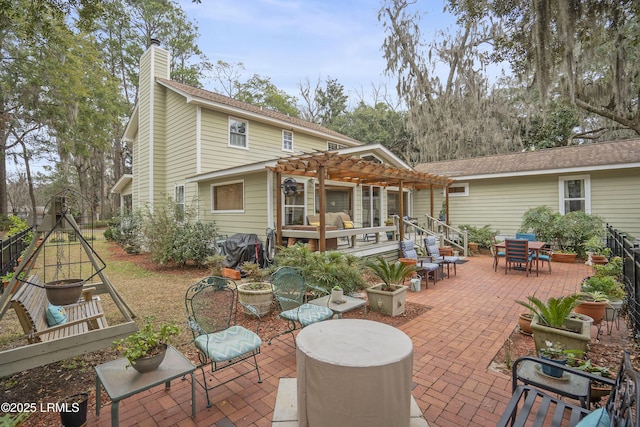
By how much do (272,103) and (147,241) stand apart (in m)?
20.3

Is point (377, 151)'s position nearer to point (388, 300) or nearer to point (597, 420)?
point (388, 300)

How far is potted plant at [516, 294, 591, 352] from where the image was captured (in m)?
3.30

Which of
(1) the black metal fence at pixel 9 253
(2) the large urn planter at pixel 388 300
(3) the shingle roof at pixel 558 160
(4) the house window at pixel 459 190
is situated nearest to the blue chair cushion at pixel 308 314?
(2) the large urn planter at pixel 388 300

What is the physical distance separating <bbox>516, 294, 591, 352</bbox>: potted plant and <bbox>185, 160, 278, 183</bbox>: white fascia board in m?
6.34

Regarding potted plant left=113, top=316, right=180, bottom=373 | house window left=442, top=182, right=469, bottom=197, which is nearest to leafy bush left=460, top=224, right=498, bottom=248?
house window left=442, top=182, right=469, bottom=197

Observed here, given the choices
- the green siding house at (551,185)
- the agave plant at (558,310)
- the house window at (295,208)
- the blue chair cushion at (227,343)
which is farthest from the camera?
the green siding house at (551,185)

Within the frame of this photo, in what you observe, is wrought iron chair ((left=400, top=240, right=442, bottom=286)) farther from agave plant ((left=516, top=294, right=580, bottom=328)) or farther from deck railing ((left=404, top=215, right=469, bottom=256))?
agave plant ((left=516, top=294, right=580, bottom=328))

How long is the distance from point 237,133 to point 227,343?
399 inches

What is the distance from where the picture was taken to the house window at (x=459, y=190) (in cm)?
1385

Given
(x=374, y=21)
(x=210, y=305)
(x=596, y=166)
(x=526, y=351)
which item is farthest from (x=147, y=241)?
(x=374, y=21)

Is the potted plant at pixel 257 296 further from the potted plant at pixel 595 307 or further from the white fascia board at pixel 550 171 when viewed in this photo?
the white fascia board at pixel 550 171

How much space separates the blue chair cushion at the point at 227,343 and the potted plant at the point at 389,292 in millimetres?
2632

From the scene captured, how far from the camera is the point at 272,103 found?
27125mm

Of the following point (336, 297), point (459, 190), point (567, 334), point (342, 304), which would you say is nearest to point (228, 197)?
point (336, 297)
